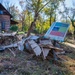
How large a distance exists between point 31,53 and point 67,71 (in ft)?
6.99

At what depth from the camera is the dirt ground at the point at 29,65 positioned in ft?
20.8

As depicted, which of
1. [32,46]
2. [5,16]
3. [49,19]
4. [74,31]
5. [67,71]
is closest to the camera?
[67,71]

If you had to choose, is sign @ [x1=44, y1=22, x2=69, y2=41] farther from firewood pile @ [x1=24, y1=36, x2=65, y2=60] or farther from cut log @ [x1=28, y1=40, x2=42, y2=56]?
cut log @ [x1=28, y1=40, x2=42, y2=56]

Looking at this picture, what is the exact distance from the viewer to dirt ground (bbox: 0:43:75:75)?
635 cm

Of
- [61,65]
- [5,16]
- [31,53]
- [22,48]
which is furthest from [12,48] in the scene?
[5,16]

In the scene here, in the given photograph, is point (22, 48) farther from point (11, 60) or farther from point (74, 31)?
point (74, 31)

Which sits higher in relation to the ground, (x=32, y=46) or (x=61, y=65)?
(x=32, y=46)

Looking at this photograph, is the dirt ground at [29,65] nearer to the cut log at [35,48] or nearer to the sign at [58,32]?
the cut log at [35,48]

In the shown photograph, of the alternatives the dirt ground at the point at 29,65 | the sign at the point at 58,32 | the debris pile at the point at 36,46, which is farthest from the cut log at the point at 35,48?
the sign at the point at 58,32

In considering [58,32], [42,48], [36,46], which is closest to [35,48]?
[36,46]

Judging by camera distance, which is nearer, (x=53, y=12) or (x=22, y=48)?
(x=22, y=48)

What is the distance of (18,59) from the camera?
296 inches

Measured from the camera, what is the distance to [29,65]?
6988 millimetres

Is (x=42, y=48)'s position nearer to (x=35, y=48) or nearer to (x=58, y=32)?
(x=35, y=48)
